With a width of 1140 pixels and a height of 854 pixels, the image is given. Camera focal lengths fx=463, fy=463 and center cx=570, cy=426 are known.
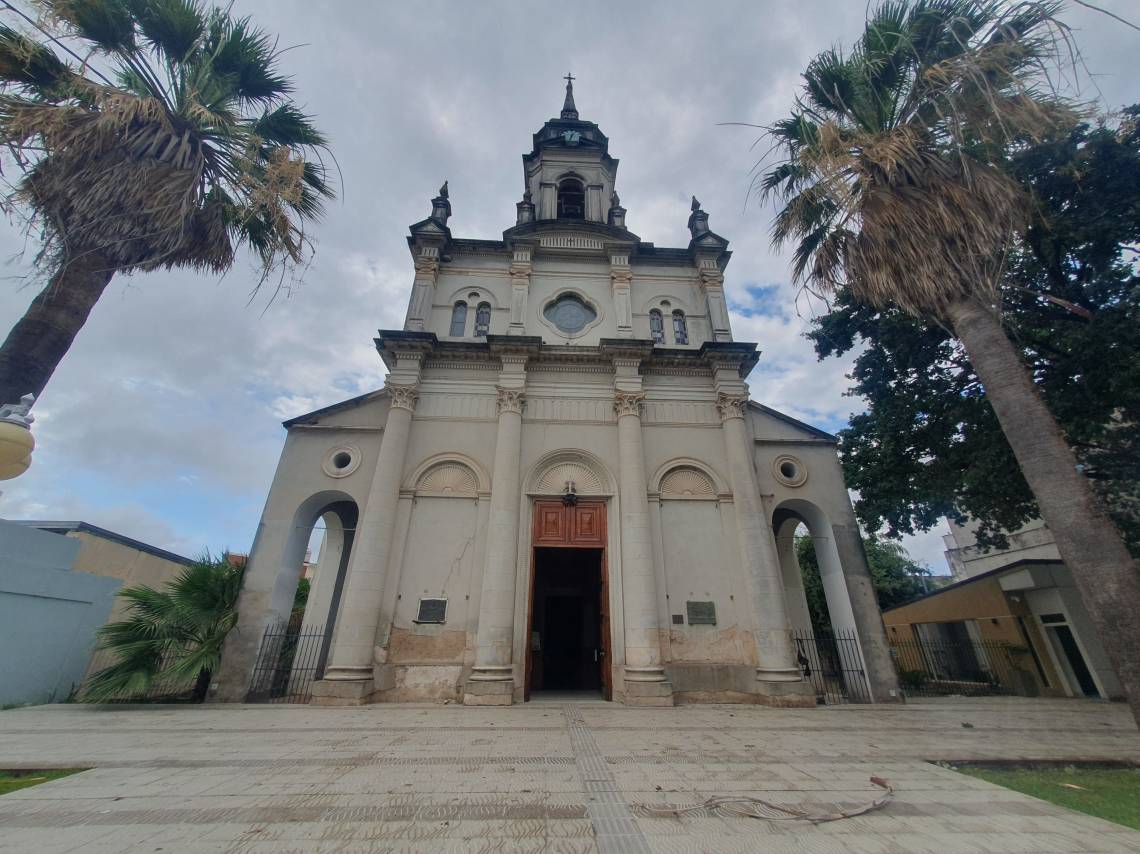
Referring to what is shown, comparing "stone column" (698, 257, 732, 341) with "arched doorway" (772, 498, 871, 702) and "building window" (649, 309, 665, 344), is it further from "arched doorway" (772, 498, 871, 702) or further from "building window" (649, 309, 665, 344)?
"arched doorway" (772, 498, 871, 702)

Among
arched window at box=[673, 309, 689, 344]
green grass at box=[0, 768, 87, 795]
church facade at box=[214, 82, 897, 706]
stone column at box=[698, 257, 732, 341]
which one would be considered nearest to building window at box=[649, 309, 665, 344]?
church facade at box=[214, 82, 897, 706]

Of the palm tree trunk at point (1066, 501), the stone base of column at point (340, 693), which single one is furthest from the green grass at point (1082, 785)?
the stone base of column at point (340, 693)

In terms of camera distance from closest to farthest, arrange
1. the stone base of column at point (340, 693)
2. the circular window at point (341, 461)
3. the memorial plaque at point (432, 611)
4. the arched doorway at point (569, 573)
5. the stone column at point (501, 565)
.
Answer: the stone base of column at point (340, 693) < the stone column at point (501, 565) < the memorial plaque at point (432, 611) < the arched doorway at point (569, 573) < the circular window at point (341, 461)

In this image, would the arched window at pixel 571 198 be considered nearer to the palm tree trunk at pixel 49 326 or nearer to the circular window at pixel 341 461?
the circular window at pixel 341 461

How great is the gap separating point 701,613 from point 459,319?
36.9 ft

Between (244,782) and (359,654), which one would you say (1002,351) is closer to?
(244,782)

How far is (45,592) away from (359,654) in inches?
275

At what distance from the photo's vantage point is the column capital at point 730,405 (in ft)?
42.9

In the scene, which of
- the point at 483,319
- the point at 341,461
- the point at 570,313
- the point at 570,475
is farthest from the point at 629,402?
the point at 341,461

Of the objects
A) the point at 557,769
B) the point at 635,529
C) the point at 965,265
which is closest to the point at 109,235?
the point at 557,769

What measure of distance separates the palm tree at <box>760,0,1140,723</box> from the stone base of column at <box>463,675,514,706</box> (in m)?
9.72

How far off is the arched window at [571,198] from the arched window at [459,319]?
6.55 metres

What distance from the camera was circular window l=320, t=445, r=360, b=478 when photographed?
12.4 m

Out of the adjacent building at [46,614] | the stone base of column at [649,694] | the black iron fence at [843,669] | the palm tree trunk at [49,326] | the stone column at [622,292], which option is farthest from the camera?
the stone column at [622,292]
